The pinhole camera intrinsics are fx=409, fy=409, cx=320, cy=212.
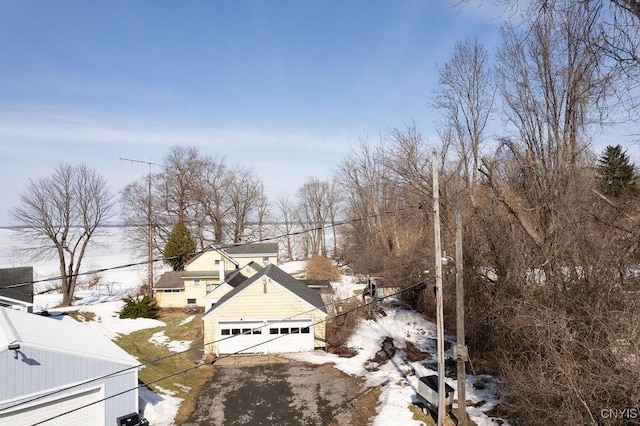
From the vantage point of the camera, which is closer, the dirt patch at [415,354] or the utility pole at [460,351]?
the utility pole at [460,351]

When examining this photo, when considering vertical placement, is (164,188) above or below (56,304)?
above

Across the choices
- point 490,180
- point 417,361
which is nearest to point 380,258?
point 417,361

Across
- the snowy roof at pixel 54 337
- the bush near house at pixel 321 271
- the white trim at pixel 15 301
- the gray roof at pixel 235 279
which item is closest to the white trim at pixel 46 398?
the snowy roof at pixel 54 337

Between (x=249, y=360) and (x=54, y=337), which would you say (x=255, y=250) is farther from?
(x=54, y=337)

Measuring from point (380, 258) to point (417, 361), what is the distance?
20.4 metres

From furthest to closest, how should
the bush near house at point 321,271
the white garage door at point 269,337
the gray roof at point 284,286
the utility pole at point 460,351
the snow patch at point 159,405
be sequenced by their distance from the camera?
the bush near house at point 321,271
the gray roof at point 284,286
the white garage door at point 269,337
the snow patch at point 159,405
the utility pole at point 460,351

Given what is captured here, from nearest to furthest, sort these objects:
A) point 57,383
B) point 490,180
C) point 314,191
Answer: point 57,383 < point 490,180 < point 314,191

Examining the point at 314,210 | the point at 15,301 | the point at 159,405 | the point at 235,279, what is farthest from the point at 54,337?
the point at 314,210

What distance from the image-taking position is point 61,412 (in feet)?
33.7

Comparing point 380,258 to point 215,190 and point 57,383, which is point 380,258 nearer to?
point 215,190

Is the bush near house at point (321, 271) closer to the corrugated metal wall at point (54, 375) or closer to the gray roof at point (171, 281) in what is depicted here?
the gray roof at point (171, 281)

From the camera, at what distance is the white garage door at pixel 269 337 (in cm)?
1973

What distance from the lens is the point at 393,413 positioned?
492 inches

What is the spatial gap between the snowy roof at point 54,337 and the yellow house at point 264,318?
697 centimetres
